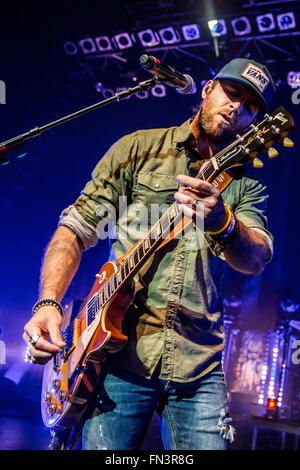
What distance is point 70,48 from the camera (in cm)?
870

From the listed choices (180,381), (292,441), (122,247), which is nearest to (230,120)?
(122,247)

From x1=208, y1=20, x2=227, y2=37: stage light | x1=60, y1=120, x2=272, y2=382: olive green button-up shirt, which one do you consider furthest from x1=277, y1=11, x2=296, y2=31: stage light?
x1=60, y1=120, x2=272, y2=382: olive green button-up shirt

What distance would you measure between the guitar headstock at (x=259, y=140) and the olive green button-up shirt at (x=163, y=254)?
9 cm

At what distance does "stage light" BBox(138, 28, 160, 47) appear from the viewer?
8192 mm

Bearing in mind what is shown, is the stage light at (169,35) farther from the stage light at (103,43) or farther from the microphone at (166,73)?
the microphone at (166,73)

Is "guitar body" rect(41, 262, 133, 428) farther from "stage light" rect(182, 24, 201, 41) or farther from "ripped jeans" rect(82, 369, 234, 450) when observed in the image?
"stage light" rect(182, 24, 201, 41)

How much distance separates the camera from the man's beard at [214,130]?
2.57 meters

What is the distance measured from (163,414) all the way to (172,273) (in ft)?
2.43

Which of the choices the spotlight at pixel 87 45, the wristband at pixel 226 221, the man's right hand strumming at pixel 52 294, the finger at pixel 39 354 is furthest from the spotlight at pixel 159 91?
the finger at pixel 39 354

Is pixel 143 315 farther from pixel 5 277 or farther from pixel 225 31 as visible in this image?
pixel 5 277

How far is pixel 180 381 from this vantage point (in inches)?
83.3

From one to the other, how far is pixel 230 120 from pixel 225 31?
604cm

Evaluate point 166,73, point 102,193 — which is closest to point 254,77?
point 166,73

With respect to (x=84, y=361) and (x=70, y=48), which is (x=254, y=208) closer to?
(x=84, y=361)
